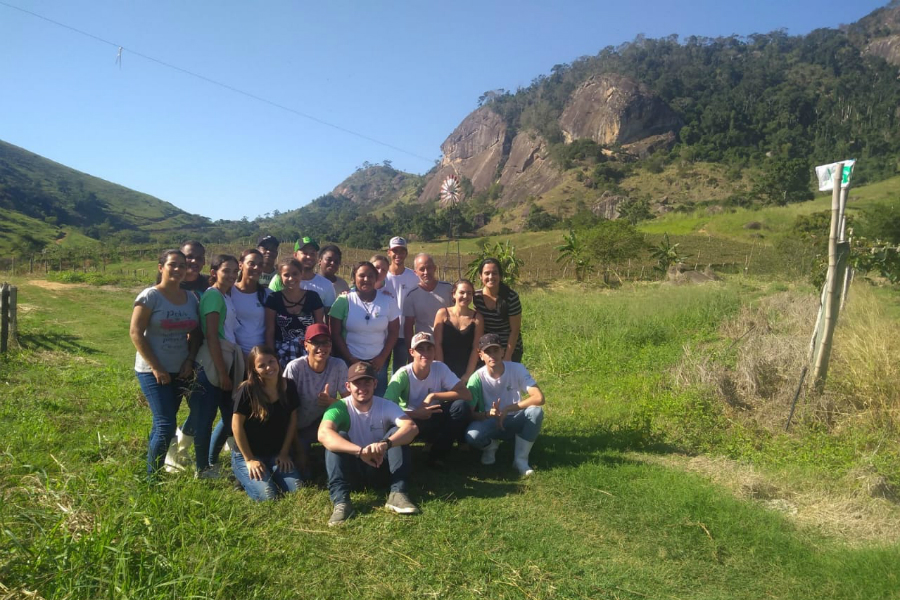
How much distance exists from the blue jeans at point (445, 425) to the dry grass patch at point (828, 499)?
5.57 ft

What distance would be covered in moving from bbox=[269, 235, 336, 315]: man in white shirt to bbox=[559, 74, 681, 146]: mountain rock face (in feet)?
313

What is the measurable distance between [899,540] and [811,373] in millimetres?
2377

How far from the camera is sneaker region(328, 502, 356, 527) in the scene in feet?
11.2

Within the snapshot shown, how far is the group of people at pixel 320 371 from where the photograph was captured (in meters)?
3.75

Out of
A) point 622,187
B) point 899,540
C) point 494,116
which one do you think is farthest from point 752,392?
point 494,116

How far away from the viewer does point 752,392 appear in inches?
233

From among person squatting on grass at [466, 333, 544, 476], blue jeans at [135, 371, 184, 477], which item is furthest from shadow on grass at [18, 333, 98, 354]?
person squatting on grass at [466, 333, 544, 476]

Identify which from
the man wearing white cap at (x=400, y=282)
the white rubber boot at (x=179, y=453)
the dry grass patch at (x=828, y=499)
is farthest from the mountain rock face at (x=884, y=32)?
the white rubber boot at (x=179, y=453)

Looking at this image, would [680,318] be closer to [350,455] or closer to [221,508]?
[350,455]

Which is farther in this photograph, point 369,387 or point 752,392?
point 752,392

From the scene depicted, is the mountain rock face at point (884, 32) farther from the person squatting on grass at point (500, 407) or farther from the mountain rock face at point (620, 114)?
the person squatting on grass at point (500, 407)

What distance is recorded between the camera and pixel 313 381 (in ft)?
13.6

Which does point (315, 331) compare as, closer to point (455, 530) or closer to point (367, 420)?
point (367, 420)

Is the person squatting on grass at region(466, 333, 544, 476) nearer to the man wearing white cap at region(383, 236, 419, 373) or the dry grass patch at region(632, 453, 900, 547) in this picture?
the man wearing white cap at region(383, 236, 419, 373)
